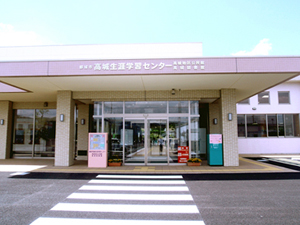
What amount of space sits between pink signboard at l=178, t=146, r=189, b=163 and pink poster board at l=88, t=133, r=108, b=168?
11.9 feet

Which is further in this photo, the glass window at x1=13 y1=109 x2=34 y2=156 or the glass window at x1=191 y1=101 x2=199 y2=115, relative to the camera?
the glass window at x1=13 y1=109 x2=34 y2=156

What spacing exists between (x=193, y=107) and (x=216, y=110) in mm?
3414

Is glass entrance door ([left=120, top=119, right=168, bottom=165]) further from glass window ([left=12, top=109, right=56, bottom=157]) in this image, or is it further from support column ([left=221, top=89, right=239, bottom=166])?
glass window ([left=12, top=109, right=56, bottom=157])

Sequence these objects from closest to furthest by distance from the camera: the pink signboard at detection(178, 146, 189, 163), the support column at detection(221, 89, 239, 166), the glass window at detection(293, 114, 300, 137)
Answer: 1. the support column at detection(221, 89, 239, 166)
2. the pink signboard at detection(178, 146, 189, 163)
3. the glass window at detection(293, 114, 300, 137)

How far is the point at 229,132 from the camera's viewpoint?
10.7 meters

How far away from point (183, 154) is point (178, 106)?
2.41 m

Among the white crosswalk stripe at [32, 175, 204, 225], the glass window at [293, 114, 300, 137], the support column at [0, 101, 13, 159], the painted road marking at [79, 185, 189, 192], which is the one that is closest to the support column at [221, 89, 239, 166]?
the white crosswalk stripe at [32, 175, 204, 225]

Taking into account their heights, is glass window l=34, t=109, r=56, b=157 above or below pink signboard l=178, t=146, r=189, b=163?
above

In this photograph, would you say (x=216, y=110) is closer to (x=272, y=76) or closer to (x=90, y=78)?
(x=272, y=76)

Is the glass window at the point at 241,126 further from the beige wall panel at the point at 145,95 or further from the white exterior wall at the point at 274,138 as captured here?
the beige wall panel at the point at 145,95

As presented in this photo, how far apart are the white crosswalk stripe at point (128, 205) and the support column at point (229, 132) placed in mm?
4269

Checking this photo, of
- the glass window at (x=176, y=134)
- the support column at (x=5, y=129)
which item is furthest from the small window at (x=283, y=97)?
the support column at (x=5, y=129)

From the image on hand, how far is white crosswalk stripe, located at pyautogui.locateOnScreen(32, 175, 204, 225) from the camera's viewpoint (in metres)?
4.19

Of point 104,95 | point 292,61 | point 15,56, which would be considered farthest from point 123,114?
point 15,56
